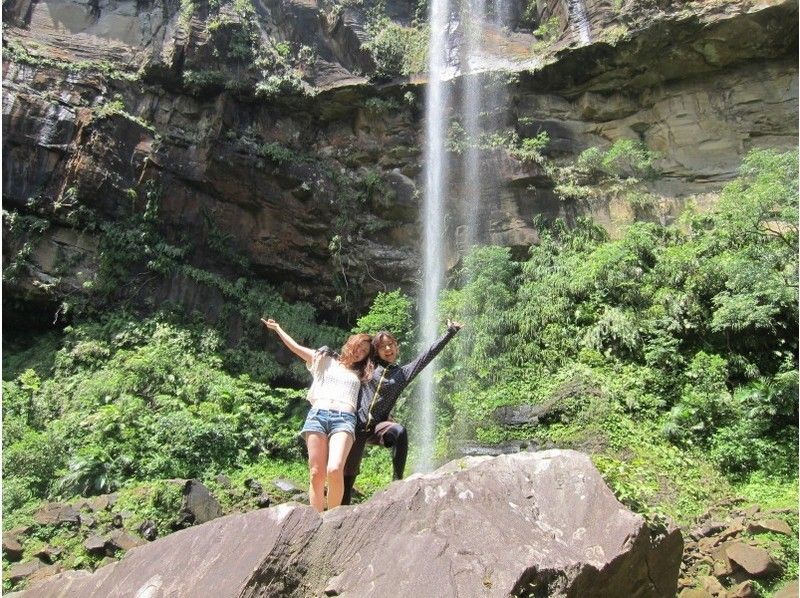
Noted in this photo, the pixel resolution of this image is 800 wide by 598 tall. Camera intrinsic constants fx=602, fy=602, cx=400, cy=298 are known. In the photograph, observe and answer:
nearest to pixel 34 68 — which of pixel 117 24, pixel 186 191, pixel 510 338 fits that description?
pixel 117 24

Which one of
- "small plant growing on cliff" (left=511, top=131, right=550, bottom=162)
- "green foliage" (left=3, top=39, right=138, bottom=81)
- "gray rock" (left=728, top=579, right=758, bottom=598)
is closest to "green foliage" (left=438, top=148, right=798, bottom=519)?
"gray rock" (left=728, top=579, right=758, bottom=598)

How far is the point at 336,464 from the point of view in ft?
11.6

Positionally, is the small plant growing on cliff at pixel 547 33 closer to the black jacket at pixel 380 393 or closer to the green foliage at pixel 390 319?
the green foliage at pixel 390 319

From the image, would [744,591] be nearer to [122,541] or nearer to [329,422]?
[329,422]

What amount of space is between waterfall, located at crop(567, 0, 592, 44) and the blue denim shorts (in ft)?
49.0

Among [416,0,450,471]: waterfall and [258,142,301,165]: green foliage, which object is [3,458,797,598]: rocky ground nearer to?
[416,0,450,471]: waterfall

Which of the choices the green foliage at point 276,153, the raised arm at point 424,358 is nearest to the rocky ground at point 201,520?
the raised arm at point 424,358

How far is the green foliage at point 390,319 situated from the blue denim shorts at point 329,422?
8.82 meters

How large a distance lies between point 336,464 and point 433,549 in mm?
946

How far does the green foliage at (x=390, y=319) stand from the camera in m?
12.9

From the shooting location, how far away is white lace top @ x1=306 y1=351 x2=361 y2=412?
3.70m

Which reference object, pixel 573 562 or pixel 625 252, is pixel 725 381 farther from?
pixel 573 562

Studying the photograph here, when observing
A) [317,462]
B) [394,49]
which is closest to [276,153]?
[394,49]

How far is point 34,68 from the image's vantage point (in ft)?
47.1
